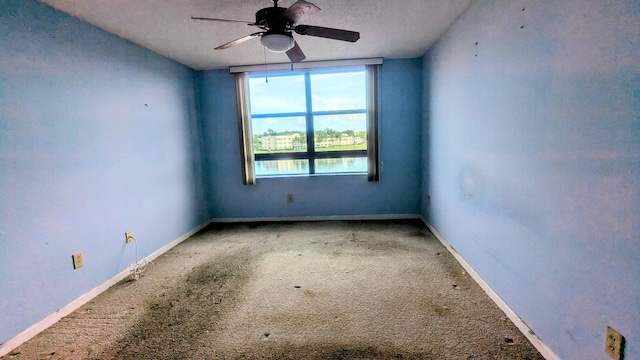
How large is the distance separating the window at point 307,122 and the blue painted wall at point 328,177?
0.17m

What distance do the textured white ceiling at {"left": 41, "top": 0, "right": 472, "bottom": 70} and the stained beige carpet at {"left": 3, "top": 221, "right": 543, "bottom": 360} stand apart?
6.59ft

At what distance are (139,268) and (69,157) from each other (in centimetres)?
118

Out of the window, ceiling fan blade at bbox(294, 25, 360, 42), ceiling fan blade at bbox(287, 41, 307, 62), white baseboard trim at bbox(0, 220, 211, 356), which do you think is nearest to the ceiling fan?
ceiling fan blade at bbox(294, 25, 360, 42)

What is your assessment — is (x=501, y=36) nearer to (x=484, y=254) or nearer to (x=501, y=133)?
(x=501, y=133)

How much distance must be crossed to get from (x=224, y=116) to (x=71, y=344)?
9.71 ft

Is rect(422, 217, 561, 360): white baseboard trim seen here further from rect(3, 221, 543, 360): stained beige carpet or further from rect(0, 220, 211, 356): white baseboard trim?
rect(0, 220, 211, 356): white baseboard trim

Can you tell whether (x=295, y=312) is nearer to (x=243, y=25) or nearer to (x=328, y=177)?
(x=328, y=177)

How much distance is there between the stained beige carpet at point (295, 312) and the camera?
154 centimetres

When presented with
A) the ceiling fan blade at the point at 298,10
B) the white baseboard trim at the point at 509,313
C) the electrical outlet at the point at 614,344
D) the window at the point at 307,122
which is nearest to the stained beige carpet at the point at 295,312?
the white baseboard trim at the point at 509,313

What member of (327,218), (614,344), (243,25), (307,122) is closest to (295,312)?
(614,344)

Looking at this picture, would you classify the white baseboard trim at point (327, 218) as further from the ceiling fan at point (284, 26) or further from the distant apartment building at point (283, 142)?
the ceiling fan at point (284, 26)

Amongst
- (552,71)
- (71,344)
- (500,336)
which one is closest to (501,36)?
(552,71)

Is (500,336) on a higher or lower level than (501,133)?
lower

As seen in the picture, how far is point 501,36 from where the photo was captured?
178 centimetres
